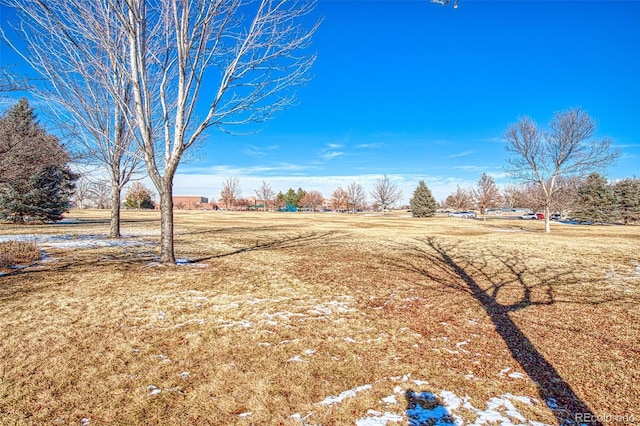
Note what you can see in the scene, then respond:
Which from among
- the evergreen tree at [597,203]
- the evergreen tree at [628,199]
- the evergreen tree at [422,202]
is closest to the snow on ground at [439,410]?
the evergreen tree at [597,203]

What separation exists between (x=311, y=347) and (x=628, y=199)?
5175cm

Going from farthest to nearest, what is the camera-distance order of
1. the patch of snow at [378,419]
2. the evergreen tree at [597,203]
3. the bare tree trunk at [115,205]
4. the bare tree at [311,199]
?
the bare tree at [311,199]
the evergreen tree at [597,203]
the bare tree trunk at [115,205]
the patch of snow at [378,419]

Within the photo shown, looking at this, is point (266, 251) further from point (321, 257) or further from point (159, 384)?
point (159, 384)

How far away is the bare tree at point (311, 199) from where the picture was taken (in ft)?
321

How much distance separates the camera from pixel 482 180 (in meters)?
48.8

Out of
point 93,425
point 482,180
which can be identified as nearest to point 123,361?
point 93,425

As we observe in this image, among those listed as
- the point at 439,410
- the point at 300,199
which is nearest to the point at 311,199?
the point at 300,199

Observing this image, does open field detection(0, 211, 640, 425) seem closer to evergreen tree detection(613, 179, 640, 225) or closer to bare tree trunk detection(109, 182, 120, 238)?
bare tree trunk detection(109, 182, 120, 238)

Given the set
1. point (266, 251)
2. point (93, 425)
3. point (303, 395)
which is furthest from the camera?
point (266, 251)

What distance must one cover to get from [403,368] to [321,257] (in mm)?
7286

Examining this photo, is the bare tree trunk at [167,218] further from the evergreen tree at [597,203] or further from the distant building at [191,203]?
the distant building at [191,203]

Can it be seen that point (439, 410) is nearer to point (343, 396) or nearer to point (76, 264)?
point (343, 396)

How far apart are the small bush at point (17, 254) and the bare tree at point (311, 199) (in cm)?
8816

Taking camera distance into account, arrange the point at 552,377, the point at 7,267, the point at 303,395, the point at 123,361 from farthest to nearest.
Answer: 1. the point at 7,267
2. the point at 123,361
3. the point at 552,377
4. the point at 303,395
